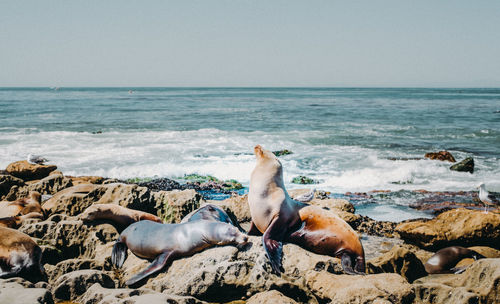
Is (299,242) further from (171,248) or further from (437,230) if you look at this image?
(437,230)

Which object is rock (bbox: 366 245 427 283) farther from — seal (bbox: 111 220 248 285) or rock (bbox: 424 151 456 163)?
rock (bbox: 424 151 456 163)

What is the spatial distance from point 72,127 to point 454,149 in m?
21.0

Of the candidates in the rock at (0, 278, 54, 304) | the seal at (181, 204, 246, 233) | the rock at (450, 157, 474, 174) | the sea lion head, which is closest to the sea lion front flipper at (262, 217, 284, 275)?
the sea lion head

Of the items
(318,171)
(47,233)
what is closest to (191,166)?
(318,171)

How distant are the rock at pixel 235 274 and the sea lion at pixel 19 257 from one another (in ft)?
3.22

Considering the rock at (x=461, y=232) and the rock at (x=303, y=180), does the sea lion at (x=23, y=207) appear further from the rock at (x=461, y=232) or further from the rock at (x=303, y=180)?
the rock at (x=303, y=180)

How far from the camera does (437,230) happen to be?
240 inches

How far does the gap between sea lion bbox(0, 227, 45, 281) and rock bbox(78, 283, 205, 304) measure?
0.87m

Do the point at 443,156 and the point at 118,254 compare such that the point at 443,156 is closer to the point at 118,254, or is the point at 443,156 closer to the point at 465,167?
the point at 465,167

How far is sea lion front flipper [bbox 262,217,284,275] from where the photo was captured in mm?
4055

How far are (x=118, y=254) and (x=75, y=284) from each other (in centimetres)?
75

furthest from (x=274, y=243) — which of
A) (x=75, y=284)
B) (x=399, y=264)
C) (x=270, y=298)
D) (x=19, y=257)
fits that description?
(x=19, y=257)

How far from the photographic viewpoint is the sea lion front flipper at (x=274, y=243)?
13.3 feet

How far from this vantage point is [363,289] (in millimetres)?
3498
